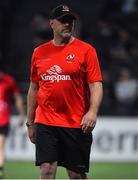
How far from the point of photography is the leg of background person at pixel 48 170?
918 centimetres

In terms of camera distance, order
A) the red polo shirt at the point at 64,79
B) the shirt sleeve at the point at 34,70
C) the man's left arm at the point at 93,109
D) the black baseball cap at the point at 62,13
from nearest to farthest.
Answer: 1. the man's left arm at the point at 93,109
2. the black baseball cap at the point at 62,13
3. the red polo shirt at the point at 64,79
4. the shirt sleeve at the point at 34,70

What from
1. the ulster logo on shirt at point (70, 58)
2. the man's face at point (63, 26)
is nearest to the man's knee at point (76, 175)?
the ulster logo on shirt at point (70, 58)

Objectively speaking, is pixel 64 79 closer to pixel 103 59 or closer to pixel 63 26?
pixel 63 26

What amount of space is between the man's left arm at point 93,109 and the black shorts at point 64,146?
1.17 feet

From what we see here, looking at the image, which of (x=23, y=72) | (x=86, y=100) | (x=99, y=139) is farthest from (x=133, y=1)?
(x=86, y=100)

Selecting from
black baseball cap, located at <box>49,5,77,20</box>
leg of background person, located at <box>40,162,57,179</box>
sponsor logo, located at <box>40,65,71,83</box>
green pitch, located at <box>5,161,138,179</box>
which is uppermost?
black baseball cap, located at <box>49,5,77,20</box>

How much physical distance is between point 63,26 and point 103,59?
505 inches

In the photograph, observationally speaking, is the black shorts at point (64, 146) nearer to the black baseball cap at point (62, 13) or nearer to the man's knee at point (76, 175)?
the man's knee at point (76, 175)

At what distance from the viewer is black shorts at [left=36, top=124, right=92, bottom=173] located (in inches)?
367

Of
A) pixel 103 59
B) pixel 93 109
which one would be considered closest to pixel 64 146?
pixel 93 109

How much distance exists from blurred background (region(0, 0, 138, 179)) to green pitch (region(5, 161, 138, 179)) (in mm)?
21

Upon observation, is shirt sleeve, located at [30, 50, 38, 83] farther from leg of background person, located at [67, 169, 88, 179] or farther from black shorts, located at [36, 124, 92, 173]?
leg of background person, located at [67, 169, 88, 179]

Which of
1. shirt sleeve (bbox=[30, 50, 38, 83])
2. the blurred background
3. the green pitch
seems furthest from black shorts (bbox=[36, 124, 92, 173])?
the blurred background

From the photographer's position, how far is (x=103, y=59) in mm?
21938
